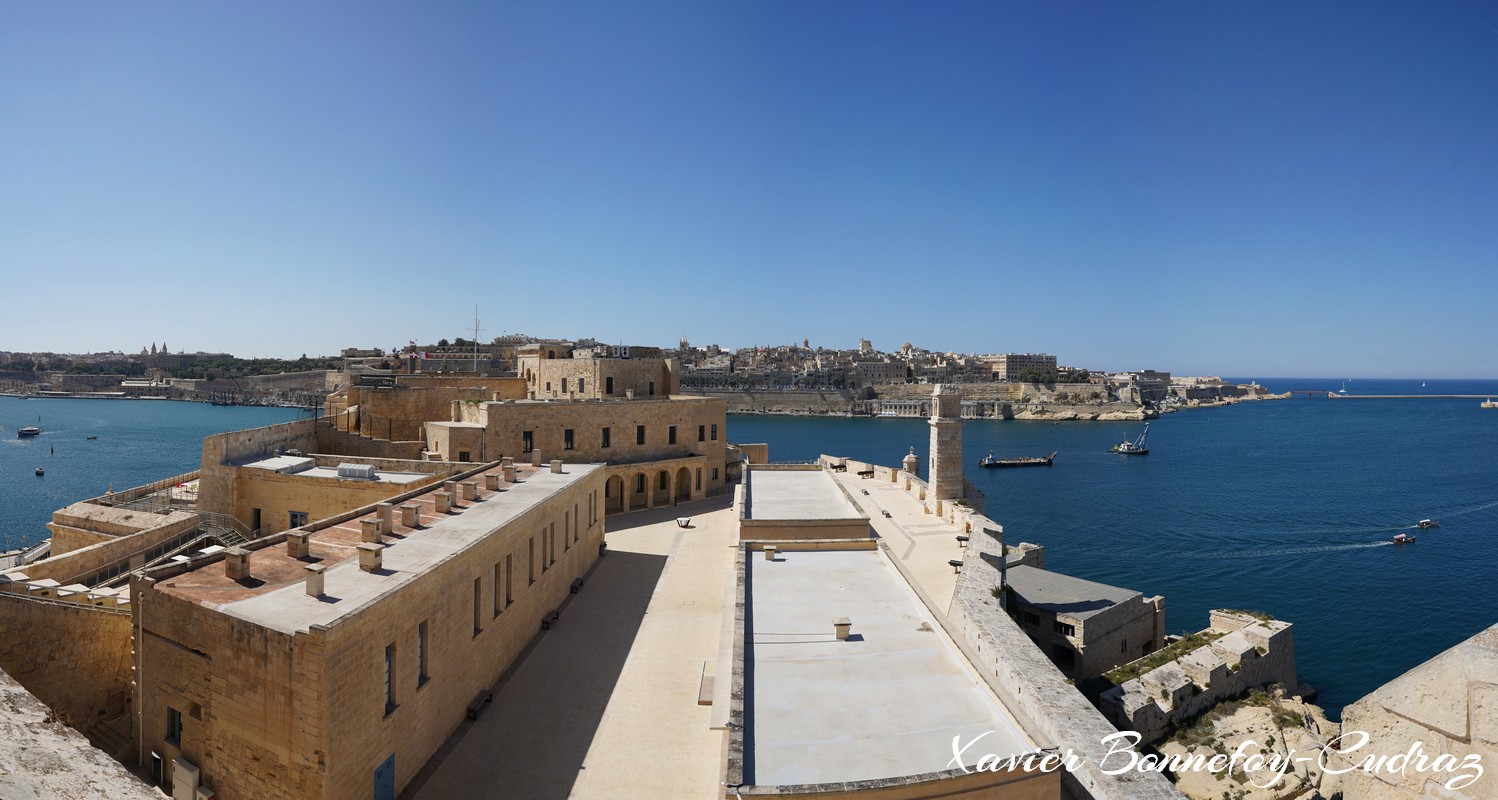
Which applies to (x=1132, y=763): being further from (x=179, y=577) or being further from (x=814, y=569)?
(x=179, y=577)

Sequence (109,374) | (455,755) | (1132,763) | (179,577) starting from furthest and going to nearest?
(109,374)
(455,755)
(179,577)
(1132,763)

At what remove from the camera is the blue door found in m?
9.20

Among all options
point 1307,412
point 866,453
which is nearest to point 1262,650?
point 866,453

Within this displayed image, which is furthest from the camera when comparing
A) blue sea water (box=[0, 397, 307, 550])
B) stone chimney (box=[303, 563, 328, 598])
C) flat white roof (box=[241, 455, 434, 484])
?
blue sea water (box=[0, 397, 307, 550])

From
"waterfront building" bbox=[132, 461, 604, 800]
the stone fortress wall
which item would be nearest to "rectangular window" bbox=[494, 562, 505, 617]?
"waterfront building" bbox=[132, 461, 604, 800]

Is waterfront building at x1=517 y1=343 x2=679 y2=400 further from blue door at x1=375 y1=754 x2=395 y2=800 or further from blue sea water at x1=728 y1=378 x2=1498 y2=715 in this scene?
blue door at x1=375 y1=754 x2=395 y2=800

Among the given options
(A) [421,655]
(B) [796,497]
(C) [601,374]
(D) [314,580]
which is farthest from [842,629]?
(C) [601,374]

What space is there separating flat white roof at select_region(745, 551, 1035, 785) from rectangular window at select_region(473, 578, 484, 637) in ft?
14.8

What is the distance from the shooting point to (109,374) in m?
159

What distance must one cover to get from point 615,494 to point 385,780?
19618 millimetres

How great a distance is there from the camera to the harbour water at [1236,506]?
2803 cm

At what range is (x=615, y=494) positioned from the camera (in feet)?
95.0

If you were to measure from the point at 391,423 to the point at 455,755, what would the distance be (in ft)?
70.8

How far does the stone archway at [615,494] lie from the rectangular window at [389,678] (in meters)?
18.9
